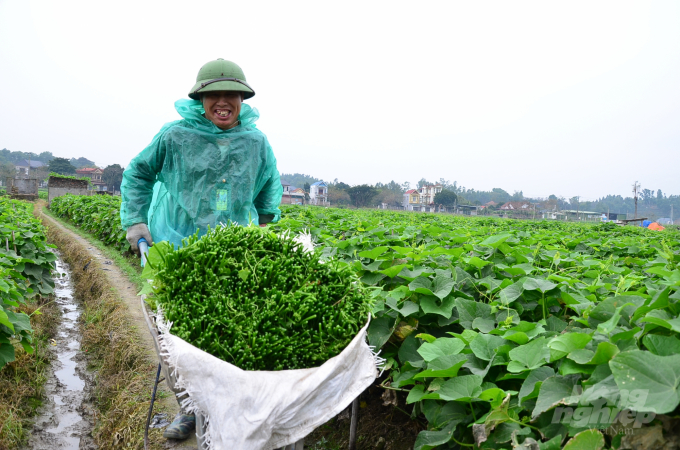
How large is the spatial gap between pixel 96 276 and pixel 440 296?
6.19 metres

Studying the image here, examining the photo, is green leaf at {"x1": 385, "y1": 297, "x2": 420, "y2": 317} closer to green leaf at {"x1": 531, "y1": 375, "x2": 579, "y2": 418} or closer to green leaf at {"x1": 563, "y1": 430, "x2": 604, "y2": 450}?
green leaf at {"x1": 531, "y1": 375, "x2": 579, "y2": 418}

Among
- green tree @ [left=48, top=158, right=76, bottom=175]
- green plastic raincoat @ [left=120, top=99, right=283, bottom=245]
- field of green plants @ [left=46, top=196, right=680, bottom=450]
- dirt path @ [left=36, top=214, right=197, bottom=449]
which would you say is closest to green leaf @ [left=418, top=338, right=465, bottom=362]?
field of green plants @ [left=46, top=196, right=680, bottom=450]

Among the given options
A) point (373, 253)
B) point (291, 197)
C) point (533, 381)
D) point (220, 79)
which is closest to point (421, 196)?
point (291, 197)

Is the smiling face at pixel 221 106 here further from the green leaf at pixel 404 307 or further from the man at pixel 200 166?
the green leaf at pixel 404 307

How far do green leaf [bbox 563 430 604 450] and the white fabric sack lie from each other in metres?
0.68

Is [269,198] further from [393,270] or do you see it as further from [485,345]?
[485,345]

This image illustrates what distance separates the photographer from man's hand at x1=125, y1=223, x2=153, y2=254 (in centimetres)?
251

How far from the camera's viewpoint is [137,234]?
2.52m

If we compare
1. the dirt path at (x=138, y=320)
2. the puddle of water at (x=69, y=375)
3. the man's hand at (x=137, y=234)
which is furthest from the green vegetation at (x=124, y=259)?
the man's hand at (x=137, y=234)

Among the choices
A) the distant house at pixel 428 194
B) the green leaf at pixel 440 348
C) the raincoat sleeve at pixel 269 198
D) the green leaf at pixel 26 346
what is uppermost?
the distant house at pixel 428 194

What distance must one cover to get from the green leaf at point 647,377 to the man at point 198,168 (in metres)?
2.11

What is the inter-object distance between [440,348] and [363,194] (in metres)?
60.3

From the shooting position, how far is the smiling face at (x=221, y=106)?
2.53 meters

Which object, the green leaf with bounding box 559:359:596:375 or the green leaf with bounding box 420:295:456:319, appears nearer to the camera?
the green leaf with bounding box 559:359:596:375
